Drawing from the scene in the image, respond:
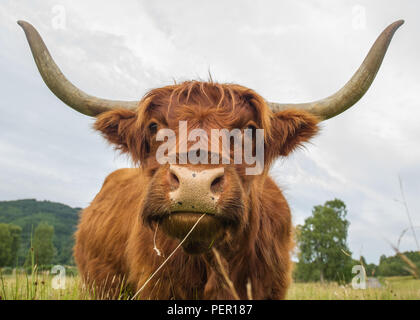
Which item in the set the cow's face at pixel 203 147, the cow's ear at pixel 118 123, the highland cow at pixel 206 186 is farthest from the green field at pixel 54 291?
the cow's ear at pixel 118 123

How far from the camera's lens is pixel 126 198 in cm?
503

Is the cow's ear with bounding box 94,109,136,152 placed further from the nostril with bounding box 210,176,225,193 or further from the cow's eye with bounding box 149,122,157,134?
the nostril with bounding box 210,176,225,193

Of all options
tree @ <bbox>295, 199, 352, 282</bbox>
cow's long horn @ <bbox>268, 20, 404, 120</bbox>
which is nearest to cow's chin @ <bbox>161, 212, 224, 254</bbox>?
cow's long horn @ <bbox>268, 20, 404, 120</bbox>

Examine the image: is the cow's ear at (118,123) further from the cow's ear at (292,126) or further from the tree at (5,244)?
the tree at (5,244)

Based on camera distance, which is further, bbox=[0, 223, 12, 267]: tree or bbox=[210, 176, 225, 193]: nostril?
bbox=[0, 223, 12, 267]: tree

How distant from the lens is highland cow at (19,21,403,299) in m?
2.48

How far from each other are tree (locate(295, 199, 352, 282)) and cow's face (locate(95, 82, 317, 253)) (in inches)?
1426

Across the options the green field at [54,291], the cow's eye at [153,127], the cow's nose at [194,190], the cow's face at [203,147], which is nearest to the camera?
the cow's nose at [194,190]

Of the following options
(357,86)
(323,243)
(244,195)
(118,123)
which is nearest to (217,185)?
(244,195)

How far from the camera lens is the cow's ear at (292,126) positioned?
375 cm

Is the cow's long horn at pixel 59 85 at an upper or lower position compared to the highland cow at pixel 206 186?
upper

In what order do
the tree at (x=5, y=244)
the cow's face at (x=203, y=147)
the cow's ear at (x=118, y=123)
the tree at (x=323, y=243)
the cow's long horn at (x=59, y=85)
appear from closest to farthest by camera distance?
1. the cow's face at (x=203, y=147)
2. the cow's ear at (x=118, y=123)
3. the cow's long horn at (x=59, y=85)
4. the tree at (x=323, y=243)
5. the tree at (x=5, y=244)

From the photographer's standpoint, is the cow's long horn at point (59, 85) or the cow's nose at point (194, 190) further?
the cow's long horn at point (59, 85)
